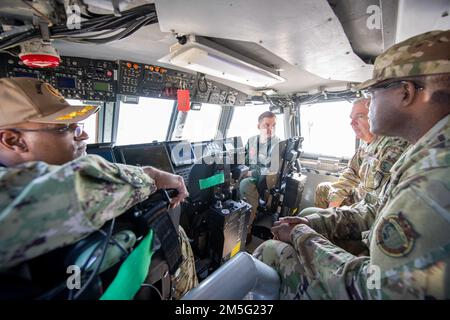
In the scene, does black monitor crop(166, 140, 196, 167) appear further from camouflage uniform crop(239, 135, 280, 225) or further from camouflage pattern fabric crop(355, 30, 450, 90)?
camouflage pattern fabric crop(355, 30, 450, 90)

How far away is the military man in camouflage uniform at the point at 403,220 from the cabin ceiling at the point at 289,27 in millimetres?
414

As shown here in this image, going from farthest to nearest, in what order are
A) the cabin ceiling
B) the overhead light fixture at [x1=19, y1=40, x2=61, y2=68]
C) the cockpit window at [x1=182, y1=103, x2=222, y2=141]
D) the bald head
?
1. the cockpit window at [x1=182, y1=103, x2=222, y2=141]
2. the bald head
3. the overhead light fixture at [x1=19, y1=40, x2=61, y2=68]
4. the cabin ceiling

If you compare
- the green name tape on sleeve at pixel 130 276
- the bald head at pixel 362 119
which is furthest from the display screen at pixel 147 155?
the bald head at pixel 362 119

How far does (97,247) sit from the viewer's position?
2.01ft

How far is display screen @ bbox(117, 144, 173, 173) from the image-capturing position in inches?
71.2

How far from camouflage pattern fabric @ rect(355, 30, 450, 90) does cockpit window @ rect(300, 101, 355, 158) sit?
11.5 feet

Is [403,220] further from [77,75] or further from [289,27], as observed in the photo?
[77,75]

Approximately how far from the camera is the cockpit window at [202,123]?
4.31 metres

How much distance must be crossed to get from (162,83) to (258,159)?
1.96 m

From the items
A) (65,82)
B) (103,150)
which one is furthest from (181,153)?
(65,82)

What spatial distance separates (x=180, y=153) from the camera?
233 centimetres

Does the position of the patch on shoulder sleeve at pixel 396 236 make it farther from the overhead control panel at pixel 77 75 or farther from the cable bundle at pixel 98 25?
the overhead control panel at pixel 77 75

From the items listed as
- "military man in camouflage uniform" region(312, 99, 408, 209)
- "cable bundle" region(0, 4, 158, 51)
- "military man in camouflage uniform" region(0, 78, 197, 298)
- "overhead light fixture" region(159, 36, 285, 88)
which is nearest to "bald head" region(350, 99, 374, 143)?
"military man in camouflage uniform" region(312, 99, 408, 209)
